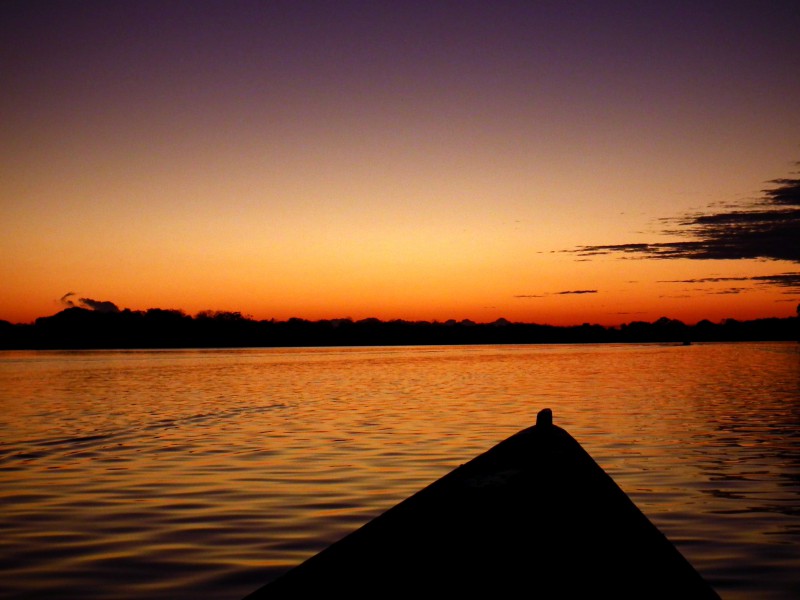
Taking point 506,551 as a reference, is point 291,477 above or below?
below

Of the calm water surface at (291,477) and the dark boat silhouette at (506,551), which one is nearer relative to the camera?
the dark boat silhouette at (506,551)

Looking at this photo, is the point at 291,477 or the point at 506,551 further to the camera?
the point at 291,477

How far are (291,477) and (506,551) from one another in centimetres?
1021

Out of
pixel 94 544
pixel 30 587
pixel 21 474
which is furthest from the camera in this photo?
pixel 21 474

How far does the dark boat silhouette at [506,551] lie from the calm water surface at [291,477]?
281cm

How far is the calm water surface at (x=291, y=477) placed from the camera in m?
9.00

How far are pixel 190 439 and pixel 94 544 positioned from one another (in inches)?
434

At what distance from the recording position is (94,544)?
998cm

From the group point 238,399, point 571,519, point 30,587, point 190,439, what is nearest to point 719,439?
point 190,439

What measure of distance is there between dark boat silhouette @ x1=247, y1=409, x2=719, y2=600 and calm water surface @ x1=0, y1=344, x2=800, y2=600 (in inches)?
111

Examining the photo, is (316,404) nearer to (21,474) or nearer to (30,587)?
(21,474)

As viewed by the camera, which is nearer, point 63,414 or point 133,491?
point 133,491

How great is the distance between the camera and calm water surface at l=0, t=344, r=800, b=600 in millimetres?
9000

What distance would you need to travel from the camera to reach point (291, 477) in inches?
577
